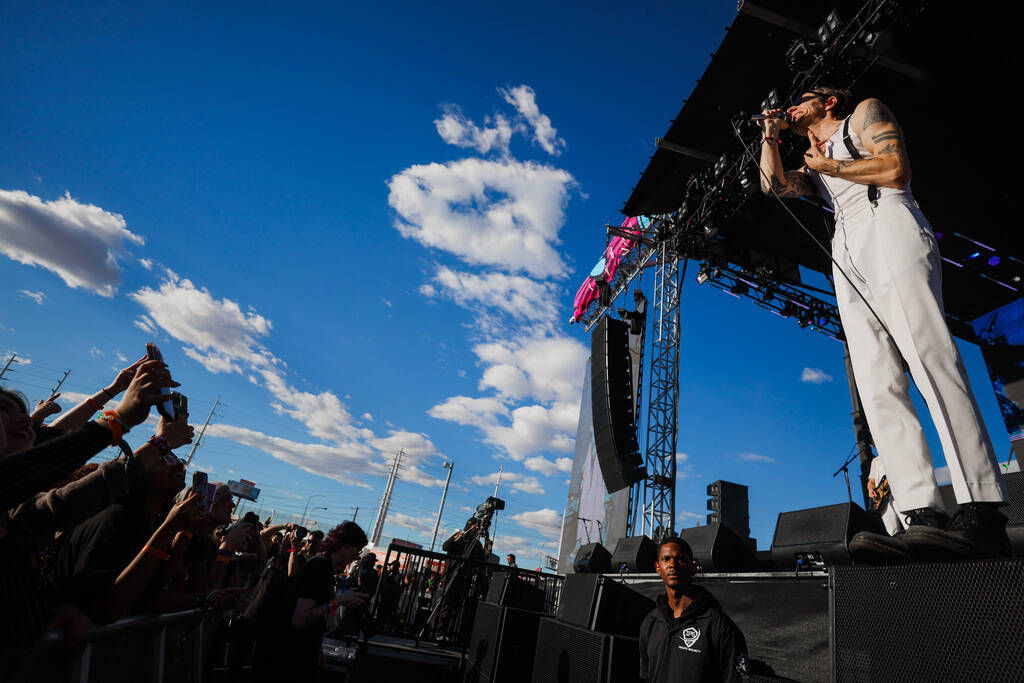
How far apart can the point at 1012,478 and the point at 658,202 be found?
895 cm

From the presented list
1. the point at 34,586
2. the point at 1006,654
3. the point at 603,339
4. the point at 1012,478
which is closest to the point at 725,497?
the point at 603,339

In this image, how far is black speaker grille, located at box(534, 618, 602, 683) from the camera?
8.48ft

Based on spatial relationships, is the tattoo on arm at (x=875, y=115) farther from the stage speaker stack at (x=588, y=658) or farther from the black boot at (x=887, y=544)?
the stage speaker stack at (x=588, y=658)

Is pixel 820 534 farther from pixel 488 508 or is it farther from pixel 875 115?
pixel 488 508

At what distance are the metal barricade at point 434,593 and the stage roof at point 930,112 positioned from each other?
25.5ft

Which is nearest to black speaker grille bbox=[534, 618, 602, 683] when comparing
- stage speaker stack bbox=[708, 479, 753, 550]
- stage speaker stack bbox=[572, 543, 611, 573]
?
stage speaker stack bbox=[572, 543, 611, 573]

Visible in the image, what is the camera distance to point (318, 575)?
308cm

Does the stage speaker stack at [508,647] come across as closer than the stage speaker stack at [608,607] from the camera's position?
No

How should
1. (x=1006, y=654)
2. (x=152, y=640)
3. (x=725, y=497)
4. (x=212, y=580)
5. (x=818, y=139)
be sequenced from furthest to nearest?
(x=725, y=497), (x=212, y=580), (x=818, y=139), (x=152, y=640), (x=1006, y=654)

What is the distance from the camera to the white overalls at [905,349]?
4.57 feet

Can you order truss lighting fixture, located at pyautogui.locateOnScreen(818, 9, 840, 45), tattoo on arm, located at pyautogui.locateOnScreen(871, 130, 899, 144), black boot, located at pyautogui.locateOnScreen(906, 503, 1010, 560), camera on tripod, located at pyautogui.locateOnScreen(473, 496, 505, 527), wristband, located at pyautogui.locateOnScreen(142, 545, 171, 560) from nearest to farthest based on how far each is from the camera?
black boot, located at pyautogui.locateOnScreen(906, 503, 1010, 560) < tattoo on arm, located at pyautogui.locateOnScreen(871, 130, 899, 144) < wristband, located at pyautogui.locateOnScreen(142, 545, 171, 560) < truss lighting fixture, located at pyautogui.locateOnScreen(818, 9, 840, 45) < camera on tripod, located at pyautogui.locateOnScreen(473, 496, 505, 527)

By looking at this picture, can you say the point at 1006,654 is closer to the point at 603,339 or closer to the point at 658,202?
the point at 603,339

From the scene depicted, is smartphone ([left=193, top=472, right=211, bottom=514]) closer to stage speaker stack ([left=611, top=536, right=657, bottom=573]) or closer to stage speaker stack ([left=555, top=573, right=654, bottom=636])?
stage speaker stack ([left=555, top=573, right=654, bottom=636])

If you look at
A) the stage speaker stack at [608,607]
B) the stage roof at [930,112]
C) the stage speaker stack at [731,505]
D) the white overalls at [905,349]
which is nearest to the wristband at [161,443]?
the stage speaker stack at [608,607]
